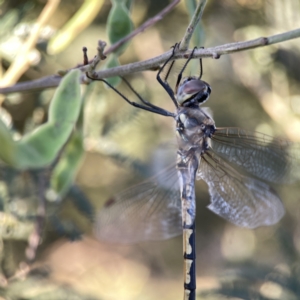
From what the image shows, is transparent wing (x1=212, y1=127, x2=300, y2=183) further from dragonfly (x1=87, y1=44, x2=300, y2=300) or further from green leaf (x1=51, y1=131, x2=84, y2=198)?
green leaf (x1=51, y1=131, x2=84, y2=198)

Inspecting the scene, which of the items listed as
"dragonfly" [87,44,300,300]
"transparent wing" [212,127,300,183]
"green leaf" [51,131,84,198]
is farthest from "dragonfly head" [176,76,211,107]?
"green leaf" [51,131,84,198]

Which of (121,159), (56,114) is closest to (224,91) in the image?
(121,159)

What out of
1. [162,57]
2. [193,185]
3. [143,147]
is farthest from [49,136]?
[143,147]

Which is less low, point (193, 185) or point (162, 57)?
point (162, 57)

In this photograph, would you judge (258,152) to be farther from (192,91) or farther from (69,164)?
(69,164)

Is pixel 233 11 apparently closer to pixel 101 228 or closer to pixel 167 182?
pixel 167 182

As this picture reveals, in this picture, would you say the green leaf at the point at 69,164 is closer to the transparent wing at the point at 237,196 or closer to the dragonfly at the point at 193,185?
the dragonfly at the point at 193,185

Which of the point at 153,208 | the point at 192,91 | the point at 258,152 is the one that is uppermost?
the point at 192,91

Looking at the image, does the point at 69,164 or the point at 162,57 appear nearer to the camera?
the point at 162,57
